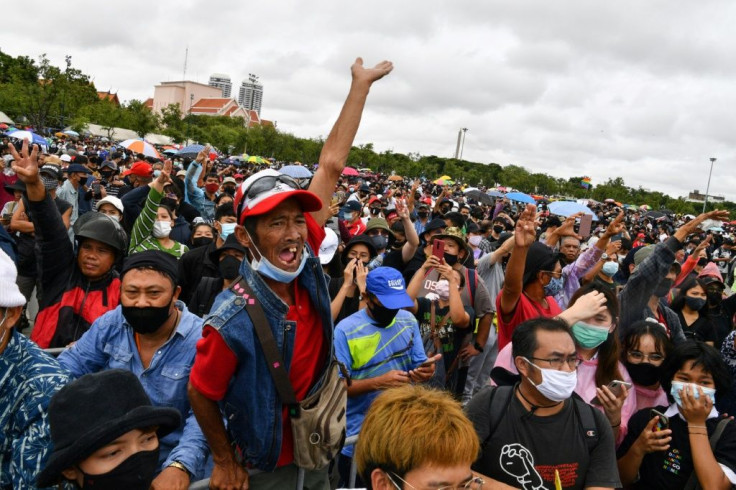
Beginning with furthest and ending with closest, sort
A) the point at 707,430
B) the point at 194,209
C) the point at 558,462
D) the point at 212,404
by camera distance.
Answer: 1. the point at 194,209
2. the point at 707,430
3. the point at 558,462
4. the point at 212,404

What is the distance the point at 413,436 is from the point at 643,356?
2.34 m

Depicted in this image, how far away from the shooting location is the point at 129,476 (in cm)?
168

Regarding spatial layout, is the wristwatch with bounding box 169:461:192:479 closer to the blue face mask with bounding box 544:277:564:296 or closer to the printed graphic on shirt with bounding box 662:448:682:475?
the printed graphic on shirt with bounding box 662:448:682:475

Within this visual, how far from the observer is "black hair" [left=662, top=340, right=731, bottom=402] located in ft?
9.65

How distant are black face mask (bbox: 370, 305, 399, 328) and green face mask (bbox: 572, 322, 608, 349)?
1.15 metres

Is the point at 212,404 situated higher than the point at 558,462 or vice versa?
the point at 212,404

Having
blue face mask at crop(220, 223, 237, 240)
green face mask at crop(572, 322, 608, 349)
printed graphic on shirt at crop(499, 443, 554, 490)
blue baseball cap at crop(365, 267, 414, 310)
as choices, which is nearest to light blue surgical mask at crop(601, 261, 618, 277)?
green face mask at crop(572, 322, 608, 349)

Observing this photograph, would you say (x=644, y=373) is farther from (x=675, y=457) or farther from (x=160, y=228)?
(x=160, y=228)

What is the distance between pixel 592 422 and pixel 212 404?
69.9 inches

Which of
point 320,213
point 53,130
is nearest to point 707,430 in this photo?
point 320,213

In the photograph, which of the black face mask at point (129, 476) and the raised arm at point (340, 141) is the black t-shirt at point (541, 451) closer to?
the raised arm at point (340, 141)

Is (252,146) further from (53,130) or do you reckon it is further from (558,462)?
(558,462)

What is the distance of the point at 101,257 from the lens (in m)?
3.54

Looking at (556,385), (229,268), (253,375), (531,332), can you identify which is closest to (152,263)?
(253,375)
